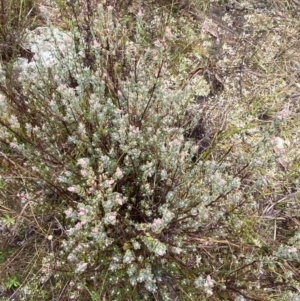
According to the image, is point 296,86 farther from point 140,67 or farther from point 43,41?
point 43,41

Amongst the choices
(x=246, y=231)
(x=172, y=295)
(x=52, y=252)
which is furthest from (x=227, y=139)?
(x=52, y=252)

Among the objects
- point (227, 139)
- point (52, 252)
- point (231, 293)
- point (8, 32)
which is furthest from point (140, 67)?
point (231, 293)

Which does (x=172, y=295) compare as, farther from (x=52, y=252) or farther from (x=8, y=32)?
(x=8, y=32)

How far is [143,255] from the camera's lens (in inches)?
81.0

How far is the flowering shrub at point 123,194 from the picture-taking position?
2002 mm

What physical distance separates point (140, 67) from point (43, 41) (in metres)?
0.78

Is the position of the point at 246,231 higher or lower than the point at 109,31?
lower

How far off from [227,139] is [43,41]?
4.52 ft

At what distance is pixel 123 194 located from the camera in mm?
2244

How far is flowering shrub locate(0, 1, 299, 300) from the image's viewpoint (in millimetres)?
2002

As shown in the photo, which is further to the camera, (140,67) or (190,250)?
(140,67)

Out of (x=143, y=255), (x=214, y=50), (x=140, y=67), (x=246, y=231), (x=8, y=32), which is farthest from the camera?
(x=214, y=50)

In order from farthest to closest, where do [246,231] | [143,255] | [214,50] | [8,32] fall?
[214,50] → [8,32] → [246,231] → [143,255]

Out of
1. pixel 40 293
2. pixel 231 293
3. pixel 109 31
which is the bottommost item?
pixel 40 293
